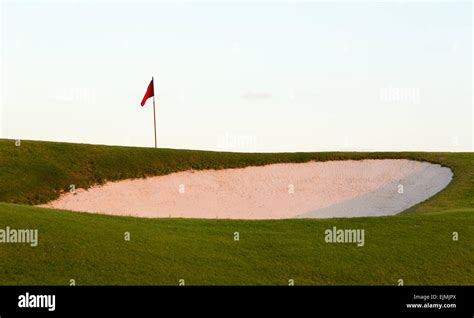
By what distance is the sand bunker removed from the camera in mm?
34094

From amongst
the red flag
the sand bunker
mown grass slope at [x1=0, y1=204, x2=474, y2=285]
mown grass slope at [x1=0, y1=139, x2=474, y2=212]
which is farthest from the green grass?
the red flag

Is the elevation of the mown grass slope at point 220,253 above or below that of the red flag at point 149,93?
below

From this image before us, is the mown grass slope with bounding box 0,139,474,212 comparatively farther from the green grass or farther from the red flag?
the green grass

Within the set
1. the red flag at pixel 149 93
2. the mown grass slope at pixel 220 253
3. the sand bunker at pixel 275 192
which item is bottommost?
the mown grass slope at pixel 220 253

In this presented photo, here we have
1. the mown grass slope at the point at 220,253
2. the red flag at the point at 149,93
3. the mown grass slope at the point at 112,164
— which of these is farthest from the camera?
the red flag at the point at 149,93

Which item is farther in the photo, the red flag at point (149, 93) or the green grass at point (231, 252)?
the red flag at point (149, 93)

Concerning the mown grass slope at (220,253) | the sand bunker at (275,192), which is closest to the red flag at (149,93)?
the sand bunker at (275,192)

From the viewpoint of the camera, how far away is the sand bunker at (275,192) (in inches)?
1342

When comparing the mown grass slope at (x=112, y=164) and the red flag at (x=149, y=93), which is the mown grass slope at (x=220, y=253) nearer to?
the mown grass slope at (x=112, y=164)

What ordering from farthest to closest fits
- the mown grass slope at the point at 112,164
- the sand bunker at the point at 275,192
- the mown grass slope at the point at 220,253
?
1. the mown grass slope at the point at 112,164
2. the sand bunker at the point at 275,192
3. the mown grass slope at the point at 220,253

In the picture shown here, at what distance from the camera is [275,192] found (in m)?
37.1

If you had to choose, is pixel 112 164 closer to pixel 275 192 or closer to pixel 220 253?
pixel 275 192
